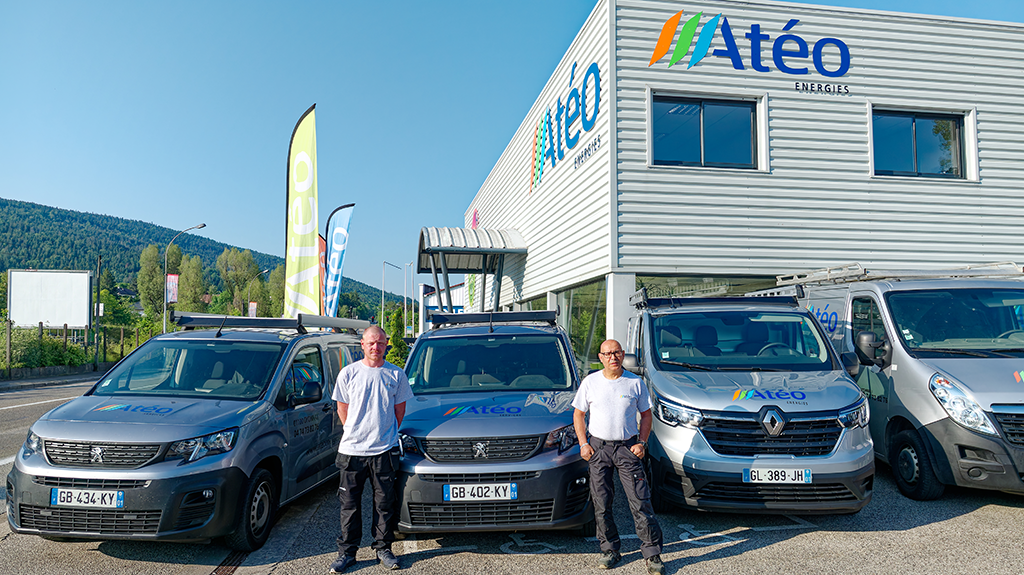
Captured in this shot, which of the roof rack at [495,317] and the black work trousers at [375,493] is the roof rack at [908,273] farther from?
the black work trousers at [375,493]

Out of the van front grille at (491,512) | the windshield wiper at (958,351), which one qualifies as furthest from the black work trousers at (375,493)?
the windshield wiper at (958,351)

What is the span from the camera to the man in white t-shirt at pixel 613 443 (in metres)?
4.61

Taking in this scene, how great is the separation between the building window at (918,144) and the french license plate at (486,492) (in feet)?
38.7

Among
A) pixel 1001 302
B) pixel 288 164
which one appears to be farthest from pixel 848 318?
pixel 288 164

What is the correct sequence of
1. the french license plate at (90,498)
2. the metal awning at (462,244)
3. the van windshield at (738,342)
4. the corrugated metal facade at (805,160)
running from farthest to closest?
the metal awning at (462,244) < the corrugated metal facade at (805,160) < the van windshield at (738,342) < the french license plate at (90,498)

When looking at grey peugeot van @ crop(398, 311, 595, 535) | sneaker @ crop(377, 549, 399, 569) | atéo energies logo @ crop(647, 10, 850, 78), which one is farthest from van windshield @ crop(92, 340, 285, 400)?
atéo energies logo @ crop(647, 10, 850, 78)

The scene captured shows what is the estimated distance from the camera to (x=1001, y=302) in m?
6.81

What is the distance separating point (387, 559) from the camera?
15.4ft

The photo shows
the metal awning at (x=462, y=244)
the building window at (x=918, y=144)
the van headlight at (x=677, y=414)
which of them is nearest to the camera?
the van headlight at (x=677, y=414)

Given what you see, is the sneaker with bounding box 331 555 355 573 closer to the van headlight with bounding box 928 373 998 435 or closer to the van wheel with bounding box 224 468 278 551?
the van wheel with bounding box 224 468 278 551

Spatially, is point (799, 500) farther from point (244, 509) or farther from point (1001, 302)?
point (244, 509)

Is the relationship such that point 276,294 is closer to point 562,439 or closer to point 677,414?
point 677,414

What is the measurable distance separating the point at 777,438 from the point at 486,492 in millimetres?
2298

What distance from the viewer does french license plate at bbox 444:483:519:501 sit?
183 inches
